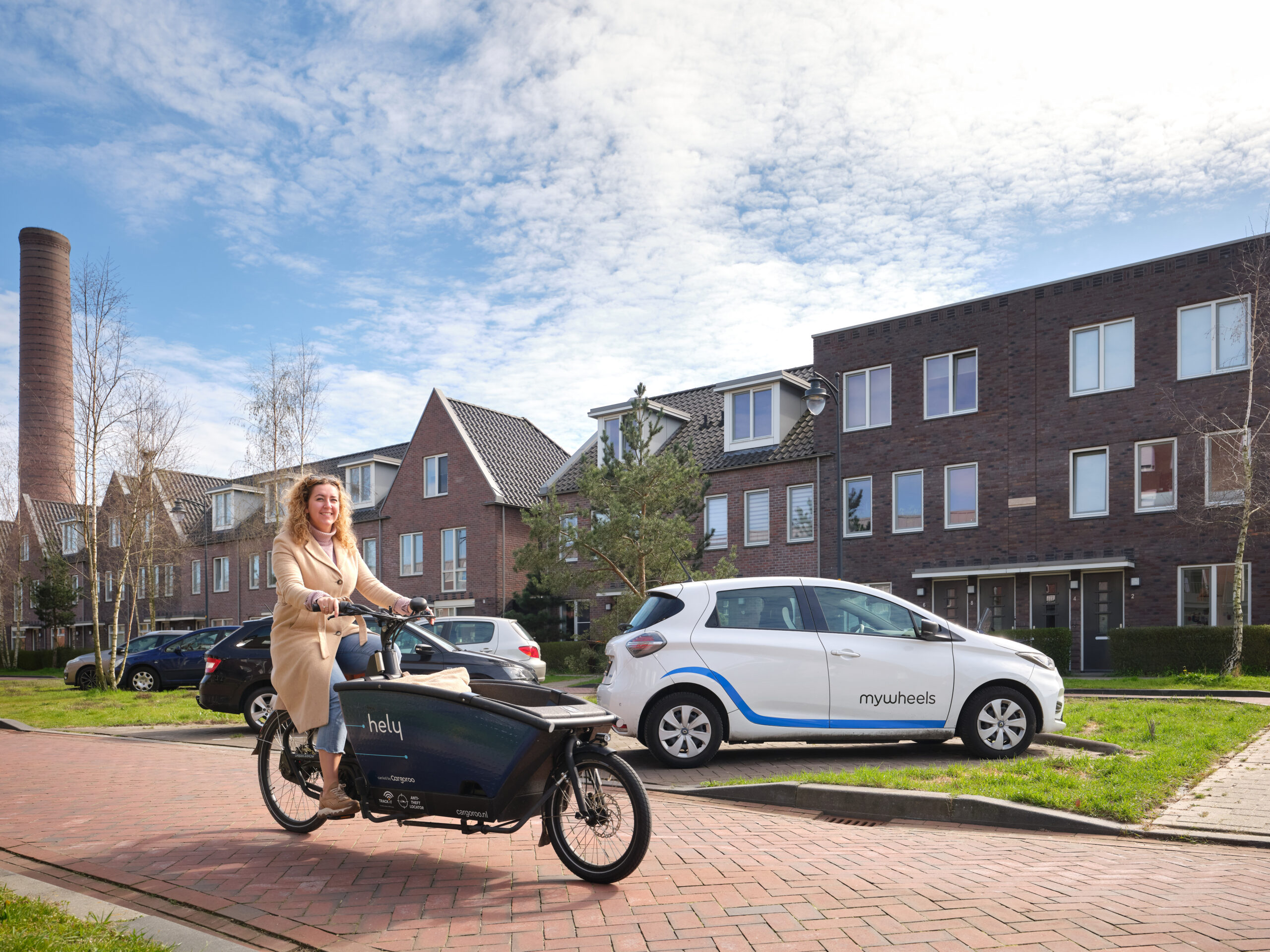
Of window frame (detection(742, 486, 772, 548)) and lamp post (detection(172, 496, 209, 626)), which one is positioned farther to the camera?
lamp post (detection(172, 496, 209, 626))

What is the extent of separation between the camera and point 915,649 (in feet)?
29.7

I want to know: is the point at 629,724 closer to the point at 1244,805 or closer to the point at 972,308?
the point at 1244,805

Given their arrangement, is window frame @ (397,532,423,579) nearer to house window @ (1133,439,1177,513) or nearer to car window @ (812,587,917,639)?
house window @ (1133,439,1177,513)

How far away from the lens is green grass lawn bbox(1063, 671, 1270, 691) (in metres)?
17.3

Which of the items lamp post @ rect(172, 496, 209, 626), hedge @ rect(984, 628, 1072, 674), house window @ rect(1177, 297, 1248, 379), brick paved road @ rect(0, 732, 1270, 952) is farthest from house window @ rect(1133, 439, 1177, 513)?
lamp post @ rect(172, 496, 209, 626)

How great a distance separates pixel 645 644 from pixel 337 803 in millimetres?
4047

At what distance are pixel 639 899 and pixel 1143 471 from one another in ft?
74.4

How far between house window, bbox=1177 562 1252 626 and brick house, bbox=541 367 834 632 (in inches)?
355

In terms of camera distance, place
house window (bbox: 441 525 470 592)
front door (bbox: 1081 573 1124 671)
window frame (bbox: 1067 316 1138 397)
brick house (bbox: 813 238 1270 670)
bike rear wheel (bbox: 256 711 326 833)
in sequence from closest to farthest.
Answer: bike rear wheel (bbox: 256 711 326 833), brick house (bbox: 813 238 1270 670), front door (bbox: 1081 573 1124 671), window frame (bbox: 1067 316 1138 397), house window (bbox: 441 525 470 592)

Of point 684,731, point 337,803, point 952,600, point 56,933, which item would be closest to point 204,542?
point 952,600

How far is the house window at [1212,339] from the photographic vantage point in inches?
881

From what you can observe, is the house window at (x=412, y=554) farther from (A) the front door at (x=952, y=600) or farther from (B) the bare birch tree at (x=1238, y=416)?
(B) the bare birch tree at (x=1238, y=416)

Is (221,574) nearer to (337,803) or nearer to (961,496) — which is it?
(961,496)

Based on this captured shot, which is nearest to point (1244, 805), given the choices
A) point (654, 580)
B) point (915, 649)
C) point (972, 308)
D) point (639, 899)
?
point (915, 649)
